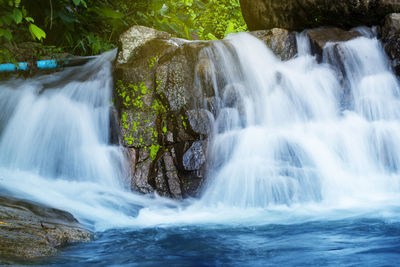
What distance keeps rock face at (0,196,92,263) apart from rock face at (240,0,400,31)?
4.69m

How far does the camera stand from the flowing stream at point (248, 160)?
342 centimetres

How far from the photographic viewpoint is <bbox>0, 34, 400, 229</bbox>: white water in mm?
4547

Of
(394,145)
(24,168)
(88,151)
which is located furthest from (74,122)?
(394,145)

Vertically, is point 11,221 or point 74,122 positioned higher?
point 74,122

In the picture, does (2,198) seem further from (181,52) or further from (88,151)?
(181,52)

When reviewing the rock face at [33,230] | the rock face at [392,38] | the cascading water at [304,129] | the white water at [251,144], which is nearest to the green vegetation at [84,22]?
the white water at [251,144]

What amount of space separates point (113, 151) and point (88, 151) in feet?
1.07

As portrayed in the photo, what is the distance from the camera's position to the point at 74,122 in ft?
18.6

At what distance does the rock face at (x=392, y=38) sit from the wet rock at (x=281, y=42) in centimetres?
125

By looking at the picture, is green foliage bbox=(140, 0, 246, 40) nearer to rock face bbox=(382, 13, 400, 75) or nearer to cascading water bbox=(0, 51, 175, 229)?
cascading water bbox=(0, 51, 175, 229)

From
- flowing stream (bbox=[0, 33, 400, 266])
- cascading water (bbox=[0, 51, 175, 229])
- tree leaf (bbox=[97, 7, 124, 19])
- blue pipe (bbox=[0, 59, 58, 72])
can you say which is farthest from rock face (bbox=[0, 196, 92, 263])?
tree leaf (bbox=[97, 7, 124, 19])

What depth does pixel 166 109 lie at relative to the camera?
5.39 meters

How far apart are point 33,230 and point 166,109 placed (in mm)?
2559

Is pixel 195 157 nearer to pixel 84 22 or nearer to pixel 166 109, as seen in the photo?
pixel 166 109
